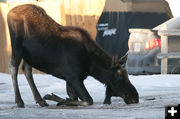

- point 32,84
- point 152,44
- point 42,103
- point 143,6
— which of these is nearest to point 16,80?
point 32,84

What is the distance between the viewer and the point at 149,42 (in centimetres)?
1555

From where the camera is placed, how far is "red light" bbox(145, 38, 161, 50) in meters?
15.5

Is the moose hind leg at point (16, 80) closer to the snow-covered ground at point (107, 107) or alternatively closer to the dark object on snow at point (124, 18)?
the snow-covered ground at point (107, 107)

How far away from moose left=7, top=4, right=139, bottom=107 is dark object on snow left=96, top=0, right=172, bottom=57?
8.35 metres

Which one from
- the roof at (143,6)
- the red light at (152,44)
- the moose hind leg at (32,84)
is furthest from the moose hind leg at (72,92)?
Answer: the roof at (143,6)

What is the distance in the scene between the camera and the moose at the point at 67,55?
9.13 meters

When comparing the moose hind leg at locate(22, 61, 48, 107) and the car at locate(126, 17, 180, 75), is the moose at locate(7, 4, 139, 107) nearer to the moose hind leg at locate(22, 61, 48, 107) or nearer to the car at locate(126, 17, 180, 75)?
the moose hind leg at locate(22, 61, 48, 107)

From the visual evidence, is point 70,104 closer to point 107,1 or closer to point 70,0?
point 107,1

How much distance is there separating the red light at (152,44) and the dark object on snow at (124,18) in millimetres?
1703

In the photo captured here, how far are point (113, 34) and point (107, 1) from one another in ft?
4.01

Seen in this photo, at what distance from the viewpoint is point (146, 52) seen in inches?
610

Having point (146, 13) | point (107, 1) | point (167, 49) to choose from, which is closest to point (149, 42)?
point (167, 49)

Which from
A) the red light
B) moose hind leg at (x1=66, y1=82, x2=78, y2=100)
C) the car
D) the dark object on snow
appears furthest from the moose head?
the dark object on snow

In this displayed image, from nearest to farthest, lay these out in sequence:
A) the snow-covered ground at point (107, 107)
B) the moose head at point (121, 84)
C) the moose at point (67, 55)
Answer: the snow-covered ground at point (107, 107), the moose at point (67, 55), the moose head at point (121, 84)
